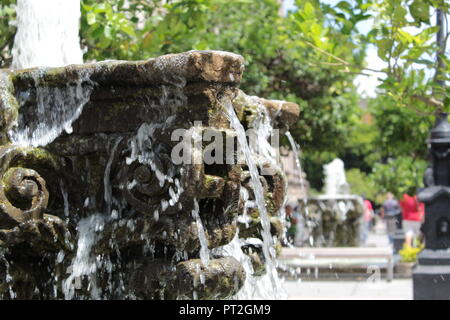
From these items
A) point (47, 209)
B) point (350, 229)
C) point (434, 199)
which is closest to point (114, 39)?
point (47, 209)

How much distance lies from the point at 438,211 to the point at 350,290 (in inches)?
95.5

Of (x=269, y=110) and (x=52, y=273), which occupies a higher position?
(x=269, y=110)

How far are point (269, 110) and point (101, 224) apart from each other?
4.59 feet

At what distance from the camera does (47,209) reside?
4027mm

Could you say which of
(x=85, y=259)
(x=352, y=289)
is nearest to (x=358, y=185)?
(x=352, y=289)

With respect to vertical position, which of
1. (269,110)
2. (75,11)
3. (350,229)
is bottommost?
(350,229)

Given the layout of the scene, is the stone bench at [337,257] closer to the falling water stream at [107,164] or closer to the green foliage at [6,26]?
the green foliage at [6,26]

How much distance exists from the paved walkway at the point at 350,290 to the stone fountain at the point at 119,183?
22.0ft

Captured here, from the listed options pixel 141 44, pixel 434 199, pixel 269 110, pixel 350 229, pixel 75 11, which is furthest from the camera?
pixel 350 229

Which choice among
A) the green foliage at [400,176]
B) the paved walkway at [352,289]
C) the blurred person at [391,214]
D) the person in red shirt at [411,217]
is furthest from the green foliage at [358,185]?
the paved walkway at [352,289]

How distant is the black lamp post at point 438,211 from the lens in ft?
31.3
